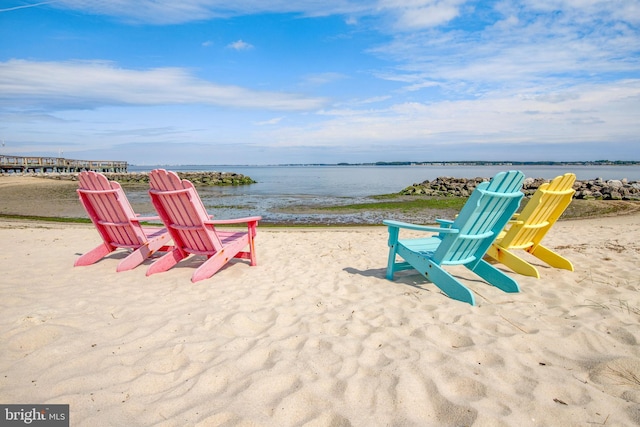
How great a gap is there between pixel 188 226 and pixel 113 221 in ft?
4.12

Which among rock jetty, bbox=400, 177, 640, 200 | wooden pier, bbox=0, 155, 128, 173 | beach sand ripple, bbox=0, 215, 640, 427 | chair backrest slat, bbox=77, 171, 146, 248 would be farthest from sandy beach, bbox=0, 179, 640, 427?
wooden pier, bbox=0, 155, 128, 173

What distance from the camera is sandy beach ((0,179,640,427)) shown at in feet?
6.79

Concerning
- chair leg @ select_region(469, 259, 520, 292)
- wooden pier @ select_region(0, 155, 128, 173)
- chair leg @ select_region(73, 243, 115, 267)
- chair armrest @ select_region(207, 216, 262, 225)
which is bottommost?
wooden pier @ select_region(0, 155, 128, 173)

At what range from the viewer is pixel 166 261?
4.95 m

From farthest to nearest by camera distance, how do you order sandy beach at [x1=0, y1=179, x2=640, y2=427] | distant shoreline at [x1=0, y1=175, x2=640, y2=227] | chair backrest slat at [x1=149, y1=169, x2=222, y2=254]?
distant shoreline at [x1=0, y1=175, x2=640, y2=227]
chair backrest slat at [x1=149, y1=169, x2=222, y2=254]
sandy beach at [x1=0, y1=179, x2=640, y2=427]

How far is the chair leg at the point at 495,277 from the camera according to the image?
405 cm

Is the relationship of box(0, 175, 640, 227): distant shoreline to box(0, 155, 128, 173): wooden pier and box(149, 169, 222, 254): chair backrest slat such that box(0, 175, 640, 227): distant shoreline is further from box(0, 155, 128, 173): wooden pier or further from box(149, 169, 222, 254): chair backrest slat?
box(0, 155, 128, 173): wooden pier

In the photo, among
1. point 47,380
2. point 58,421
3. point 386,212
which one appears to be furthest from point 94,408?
point 386,212

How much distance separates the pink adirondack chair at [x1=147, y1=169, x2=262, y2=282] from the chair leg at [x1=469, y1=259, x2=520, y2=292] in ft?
9.26

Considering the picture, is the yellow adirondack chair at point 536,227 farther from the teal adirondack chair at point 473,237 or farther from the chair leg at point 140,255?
the chair leg at point 140,255

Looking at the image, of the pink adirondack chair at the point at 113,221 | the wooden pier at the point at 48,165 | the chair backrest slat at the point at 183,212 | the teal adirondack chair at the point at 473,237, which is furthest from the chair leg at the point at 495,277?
the wooden pier at the point at 48,165

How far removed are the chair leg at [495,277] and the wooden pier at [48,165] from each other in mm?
48425

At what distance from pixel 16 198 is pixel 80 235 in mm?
14404

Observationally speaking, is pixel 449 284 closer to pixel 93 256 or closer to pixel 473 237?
pixel 473 237
